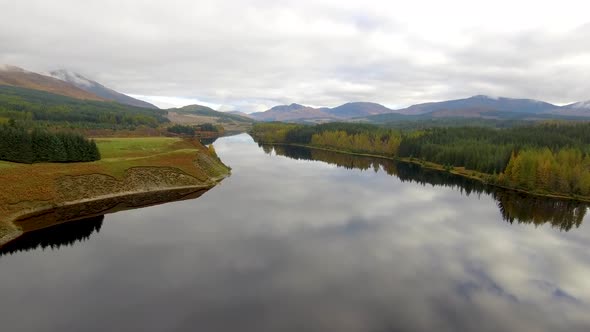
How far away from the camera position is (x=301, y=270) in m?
49.3

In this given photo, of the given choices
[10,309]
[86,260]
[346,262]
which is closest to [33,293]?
[10,309]

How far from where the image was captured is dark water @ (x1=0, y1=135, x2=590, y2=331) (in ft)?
123

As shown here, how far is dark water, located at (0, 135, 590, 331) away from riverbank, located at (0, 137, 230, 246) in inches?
341

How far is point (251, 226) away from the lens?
227 ft

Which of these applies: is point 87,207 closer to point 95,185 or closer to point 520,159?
point 95,185

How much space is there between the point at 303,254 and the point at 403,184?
82953 mm

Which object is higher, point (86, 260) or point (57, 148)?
point (57, 148)

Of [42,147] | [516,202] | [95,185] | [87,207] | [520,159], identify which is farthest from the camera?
[520,159]

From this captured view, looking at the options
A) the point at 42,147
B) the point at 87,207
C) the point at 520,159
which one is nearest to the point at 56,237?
the point at 87,207

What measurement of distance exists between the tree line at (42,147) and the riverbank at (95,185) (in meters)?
3.97

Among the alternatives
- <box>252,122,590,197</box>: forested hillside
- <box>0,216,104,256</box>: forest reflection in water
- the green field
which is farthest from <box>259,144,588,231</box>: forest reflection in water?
<box>0,216,104,256</box>: forest reflection in water

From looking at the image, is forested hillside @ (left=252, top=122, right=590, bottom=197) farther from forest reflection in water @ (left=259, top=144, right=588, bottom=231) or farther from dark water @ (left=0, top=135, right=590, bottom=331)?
dark water @ (left=0, top=135, right=590, bottom=331)

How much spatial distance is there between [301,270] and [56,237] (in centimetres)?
4632

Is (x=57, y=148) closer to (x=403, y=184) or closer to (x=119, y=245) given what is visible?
(x=119, y=245)
